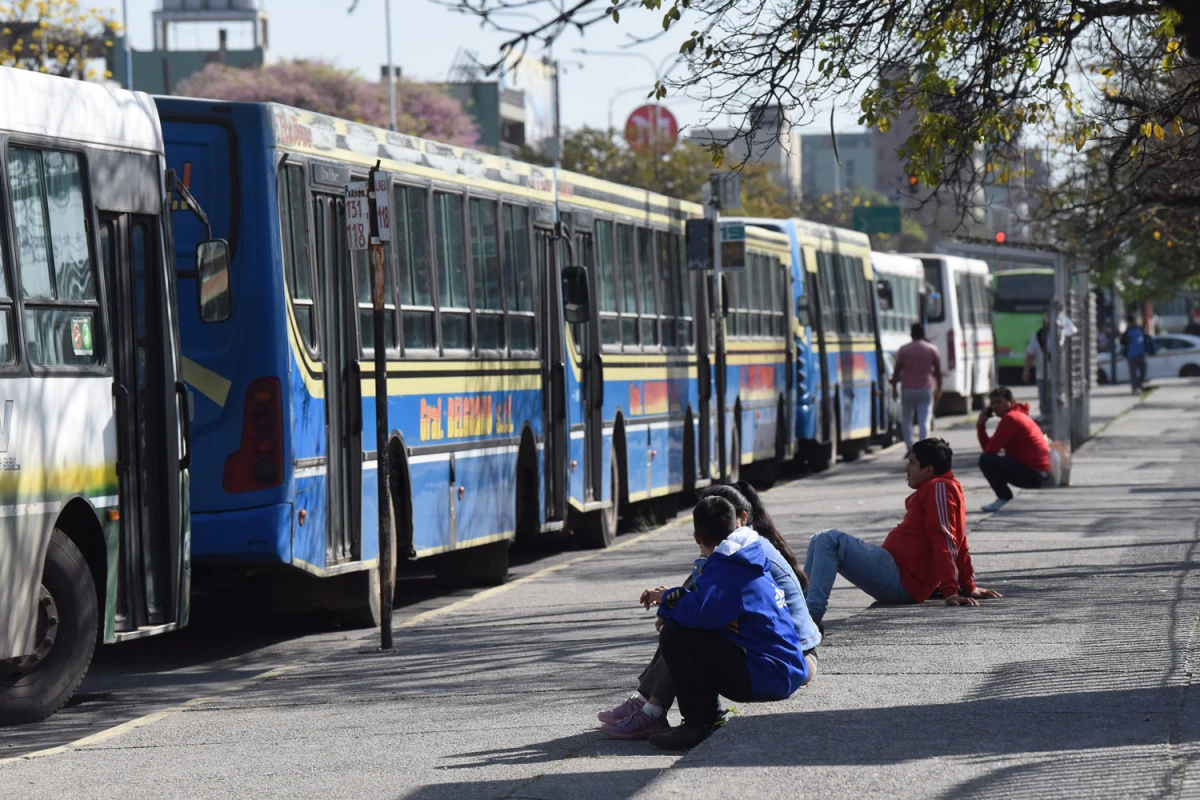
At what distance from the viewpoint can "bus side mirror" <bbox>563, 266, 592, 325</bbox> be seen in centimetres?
1695

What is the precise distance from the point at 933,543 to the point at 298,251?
3.79 metres

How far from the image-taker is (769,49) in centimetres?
1196

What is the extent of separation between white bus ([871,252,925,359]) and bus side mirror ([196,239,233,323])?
23279mm

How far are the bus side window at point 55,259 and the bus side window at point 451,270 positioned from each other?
440 centimetres

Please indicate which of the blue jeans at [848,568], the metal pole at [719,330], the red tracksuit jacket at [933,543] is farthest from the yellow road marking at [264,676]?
the metal pole at [719,330]

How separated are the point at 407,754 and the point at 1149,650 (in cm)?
368

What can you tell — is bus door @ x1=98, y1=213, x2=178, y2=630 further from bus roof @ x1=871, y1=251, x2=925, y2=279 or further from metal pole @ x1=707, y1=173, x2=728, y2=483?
bus roof @ x1=871, y1=251, x2=925, y2=279

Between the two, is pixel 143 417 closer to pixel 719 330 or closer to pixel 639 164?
pixel 719 330

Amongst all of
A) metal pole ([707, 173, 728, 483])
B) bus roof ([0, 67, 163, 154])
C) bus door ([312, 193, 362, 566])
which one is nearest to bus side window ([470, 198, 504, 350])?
bus door ([312, 193, 362, 566])

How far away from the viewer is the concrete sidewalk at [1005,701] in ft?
23.4

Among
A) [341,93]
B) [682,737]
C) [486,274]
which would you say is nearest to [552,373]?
[486,274]

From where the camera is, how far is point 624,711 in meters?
8.35

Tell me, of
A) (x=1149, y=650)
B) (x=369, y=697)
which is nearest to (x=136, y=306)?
(x=369, y=697)

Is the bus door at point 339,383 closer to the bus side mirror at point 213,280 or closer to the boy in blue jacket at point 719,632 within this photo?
the bus side mirror at point 213,280
